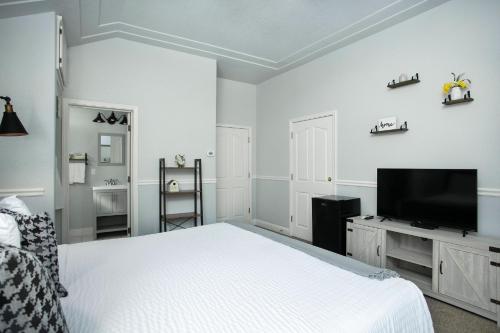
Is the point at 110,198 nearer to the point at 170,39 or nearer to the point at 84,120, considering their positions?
the point at 84,120

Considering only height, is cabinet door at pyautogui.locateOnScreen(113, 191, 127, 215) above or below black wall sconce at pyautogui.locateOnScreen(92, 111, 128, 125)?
below

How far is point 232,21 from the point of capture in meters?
3.07

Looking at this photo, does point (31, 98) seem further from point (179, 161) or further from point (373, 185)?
point (373, 185)

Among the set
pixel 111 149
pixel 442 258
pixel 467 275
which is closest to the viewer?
pixel 467 275

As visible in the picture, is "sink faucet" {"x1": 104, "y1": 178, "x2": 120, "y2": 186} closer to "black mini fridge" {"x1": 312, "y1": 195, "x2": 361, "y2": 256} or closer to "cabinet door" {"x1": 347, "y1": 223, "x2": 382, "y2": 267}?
"black mini fridge" {"x1": 312, "y1": 195, "x2": 361, "y2": 256}

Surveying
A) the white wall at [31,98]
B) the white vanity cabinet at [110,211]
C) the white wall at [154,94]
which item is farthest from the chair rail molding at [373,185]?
the white vanity cabinet at [110,211]

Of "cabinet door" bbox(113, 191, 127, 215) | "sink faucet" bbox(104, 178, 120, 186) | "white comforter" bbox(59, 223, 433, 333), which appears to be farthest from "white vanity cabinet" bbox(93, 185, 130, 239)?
"white comforter" bbox(59, 223, 433, 333)

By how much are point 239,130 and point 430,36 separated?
3.32 metres

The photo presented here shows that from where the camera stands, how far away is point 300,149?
14.6ft

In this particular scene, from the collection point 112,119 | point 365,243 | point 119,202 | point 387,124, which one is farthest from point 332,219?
point 112,119

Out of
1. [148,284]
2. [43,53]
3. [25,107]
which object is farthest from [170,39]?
[148,284]

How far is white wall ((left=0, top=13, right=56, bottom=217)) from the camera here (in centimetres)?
237

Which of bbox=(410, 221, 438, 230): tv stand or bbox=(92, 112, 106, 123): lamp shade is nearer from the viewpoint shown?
bbox=(410, 221, 438, 230): tv stand

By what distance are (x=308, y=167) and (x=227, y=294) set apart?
3.34 metres
